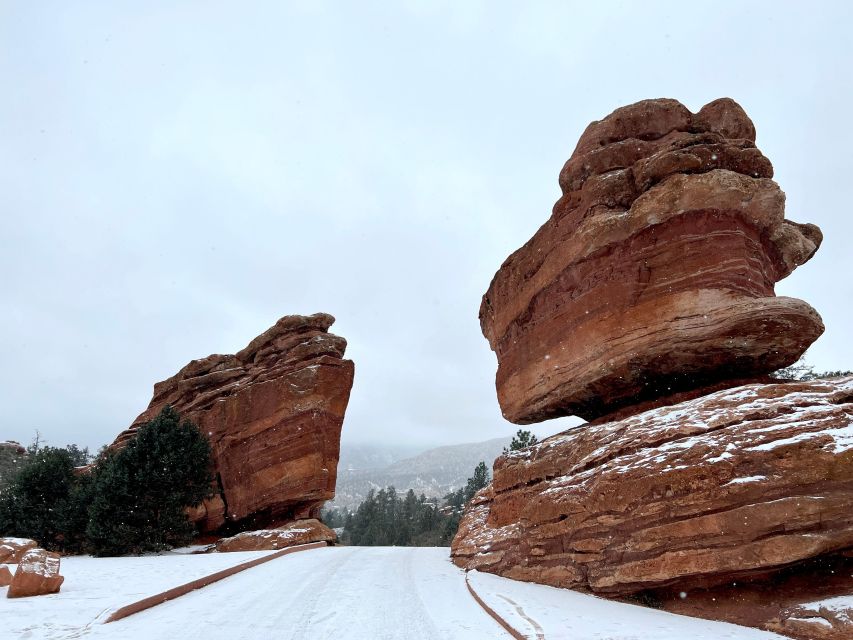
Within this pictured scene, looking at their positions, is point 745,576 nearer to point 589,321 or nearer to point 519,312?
point 589,321

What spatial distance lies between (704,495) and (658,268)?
6.68m

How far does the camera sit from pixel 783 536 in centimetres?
667

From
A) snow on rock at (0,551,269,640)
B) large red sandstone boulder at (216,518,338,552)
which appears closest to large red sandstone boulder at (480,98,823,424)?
snow on rock at (0,551,269,640)

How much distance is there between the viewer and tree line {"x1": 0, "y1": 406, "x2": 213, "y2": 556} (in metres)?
22.0

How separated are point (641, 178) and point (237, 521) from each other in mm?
28314

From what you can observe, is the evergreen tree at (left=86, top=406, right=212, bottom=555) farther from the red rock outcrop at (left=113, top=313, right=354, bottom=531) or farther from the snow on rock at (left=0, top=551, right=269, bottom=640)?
the snow on rock at (left=0, top=551, right=269, bottom=640)

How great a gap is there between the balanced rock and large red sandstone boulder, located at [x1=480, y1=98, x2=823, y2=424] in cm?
235

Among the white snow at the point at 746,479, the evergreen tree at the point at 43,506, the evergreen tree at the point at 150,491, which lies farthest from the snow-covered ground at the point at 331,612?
the evergreen tree at the point at 43,506

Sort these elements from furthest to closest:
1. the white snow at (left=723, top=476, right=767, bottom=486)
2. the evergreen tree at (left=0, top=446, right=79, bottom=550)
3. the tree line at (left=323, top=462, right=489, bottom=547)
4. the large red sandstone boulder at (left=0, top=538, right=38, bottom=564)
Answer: the tree line at (left=323, top=462, right=489, bottom=547), the evergreen tree at (left=0, top=446, right=79, bottom=550), the large red sandstone boulder at (left=0, top=538, right=38, bottom=564), the white snow at (left=723, top=476, right=767, bottom=486)

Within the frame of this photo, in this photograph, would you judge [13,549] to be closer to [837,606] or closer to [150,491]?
[150,491]

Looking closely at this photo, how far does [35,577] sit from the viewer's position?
8.27 m

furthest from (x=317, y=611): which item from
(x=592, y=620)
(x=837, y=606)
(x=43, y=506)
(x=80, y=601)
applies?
(x=43, y=506)

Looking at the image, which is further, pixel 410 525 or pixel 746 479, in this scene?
pixel 410 525

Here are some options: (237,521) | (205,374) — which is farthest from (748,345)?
(205,374)
